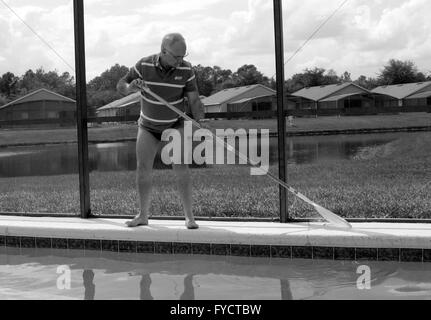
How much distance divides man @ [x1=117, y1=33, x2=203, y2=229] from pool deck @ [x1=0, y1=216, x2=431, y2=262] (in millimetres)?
248

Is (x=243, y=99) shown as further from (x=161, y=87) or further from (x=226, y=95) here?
(x=161, y=87)

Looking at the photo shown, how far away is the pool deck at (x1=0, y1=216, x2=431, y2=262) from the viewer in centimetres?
459

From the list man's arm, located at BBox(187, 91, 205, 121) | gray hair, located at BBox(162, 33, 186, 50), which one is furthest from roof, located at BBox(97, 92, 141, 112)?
gray hair, located at BBox(162, 33, 186, 50)

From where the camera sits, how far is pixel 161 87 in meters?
5.21

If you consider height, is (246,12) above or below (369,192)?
above

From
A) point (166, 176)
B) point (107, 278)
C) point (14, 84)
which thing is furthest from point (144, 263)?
point (166, 176)

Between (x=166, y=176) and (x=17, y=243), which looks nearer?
(x=17, y=243)

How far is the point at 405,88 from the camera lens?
7430 mm

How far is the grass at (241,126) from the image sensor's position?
368 inches

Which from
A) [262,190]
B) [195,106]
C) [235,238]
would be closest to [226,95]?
[195,106]

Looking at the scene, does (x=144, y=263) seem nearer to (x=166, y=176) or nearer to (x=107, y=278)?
(x=107, y=278)

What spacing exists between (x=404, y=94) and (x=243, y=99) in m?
1.91

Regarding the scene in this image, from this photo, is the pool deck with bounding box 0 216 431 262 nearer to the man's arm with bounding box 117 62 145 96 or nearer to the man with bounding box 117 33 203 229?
the man with bounding box 117 33 203 229

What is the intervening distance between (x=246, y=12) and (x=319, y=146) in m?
6.79
